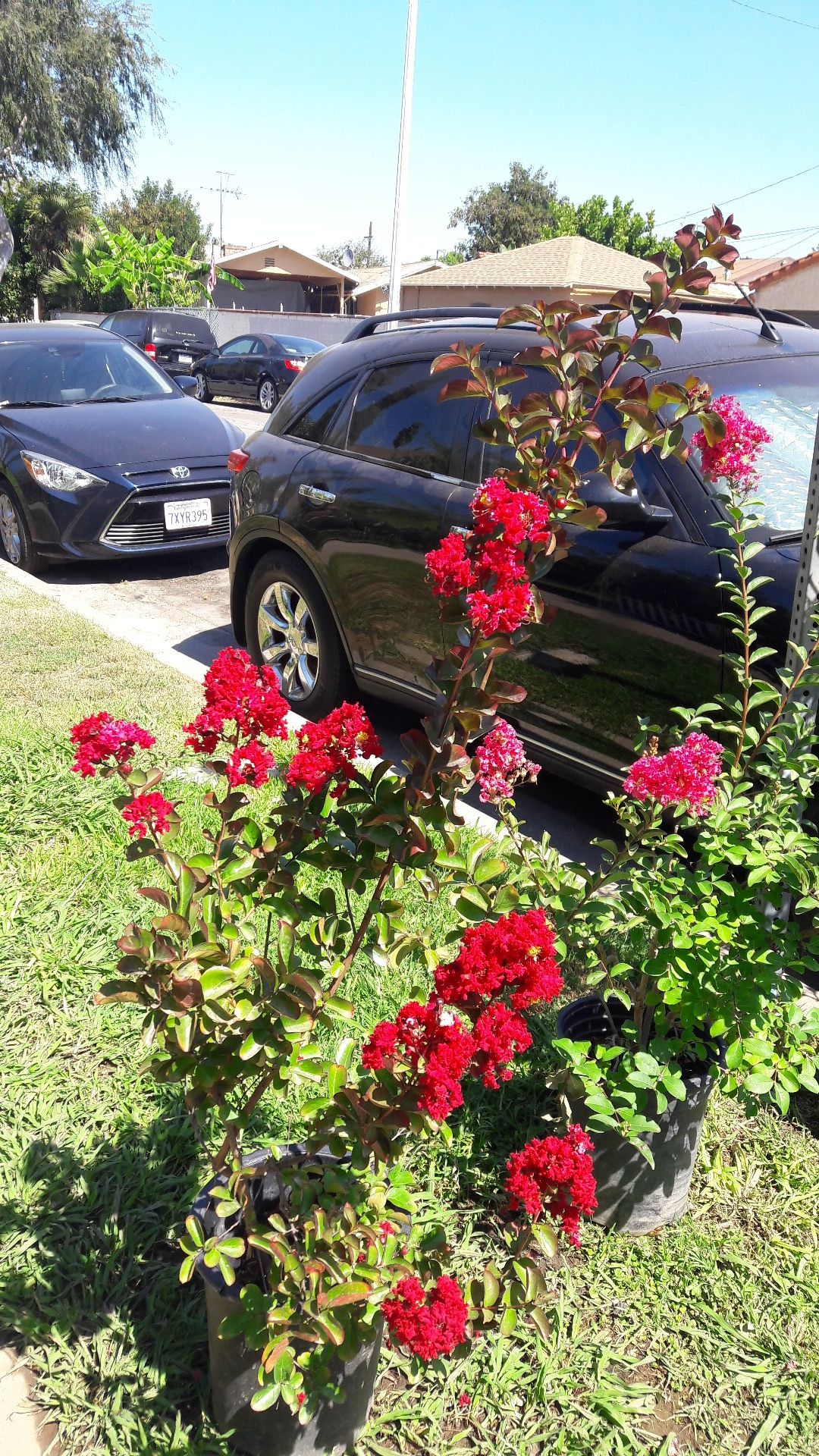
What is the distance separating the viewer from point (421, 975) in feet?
10.8

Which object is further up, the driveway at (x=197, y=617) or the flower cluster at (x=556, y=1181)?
the flower cluster at (x=556, y=1181)

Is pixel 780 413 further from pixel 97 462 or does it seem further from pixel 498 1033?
pixel 97 462

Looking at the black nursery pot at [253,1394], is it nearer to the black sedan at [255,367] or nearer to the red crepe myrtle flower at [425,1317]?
the red crepe myrtle flower at [425,1317]

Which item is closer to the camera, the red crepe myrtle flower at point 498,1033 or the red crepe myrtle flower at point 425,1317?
the red crepe myrtle flower at point 498,1033

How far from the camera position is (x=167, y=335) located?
2606cm

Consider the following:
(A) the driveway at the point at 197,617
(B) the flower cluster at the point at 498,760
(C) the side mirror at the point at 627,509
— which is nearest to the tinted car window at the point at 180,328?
(A) the driveway at the point at 197,617

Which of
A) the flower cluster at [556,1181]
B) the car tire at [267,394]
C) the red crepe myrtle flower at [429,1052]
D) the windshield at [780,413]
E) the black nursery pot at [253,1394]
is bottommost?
the car tire at [267,394]

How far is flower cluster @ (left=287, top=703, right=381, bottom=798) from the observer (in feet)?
5.72

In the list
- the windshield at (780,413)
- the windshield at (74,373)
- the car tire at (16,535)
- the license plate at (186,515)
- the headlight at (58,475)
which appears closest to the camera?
the windshield at (780,413)

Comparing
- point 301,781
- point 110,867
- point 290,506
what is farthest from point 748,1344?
point 290,506

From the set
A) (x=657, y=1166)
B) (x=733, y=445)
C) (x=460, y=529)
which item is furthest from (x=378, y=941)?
(x=733, y=445)

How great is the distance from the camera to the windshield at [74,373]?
8609 mm

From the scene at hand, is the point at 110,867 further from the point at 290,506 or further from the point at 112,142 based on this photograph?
the point at 112,142

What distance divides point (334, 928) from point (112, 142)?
42.9 m
